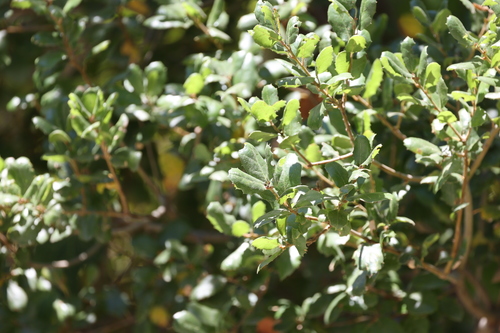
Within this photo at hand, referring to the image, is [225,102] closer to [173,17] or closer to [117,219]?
[173,17]

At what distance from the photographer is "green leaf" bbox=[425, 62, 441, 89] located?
963 millimetres

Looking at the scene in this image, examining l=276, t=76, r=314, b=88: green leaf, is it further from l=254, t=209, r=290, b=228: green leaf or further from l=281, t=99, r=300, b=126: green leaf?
l=254, t=209, r=290, b=228: green leaf

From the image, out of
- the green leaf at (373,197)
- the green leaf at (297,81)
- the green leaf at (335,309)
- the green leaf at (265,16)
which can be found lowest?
the green leaf at (335,309)

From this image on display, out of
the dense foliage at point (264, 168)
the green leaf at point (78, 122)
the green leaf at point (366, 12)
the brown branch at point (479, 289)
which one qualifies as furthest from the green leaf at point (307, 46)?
the brown branch at point (479, 289)

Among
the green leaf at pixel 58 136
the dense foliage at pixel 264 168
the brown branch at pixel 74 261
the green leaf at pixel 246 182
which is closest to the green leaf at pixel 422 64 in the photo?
the dense foliage at pixel 264 168

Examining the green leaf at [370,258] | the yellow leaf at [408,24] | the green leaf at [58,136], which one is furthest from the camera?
the yellow leaf at [408,24]

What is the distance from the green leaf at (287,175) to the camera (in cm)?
86

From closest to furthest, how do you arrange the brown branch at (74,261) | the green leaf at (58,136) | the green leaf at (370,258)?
1. the green leaf at (370,258)
2. the green leaf at (58,136)
3. the brown branch at (74,261)

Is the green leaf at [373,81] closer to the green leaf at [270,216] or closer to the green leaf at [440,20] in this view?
the green leaf at [440,20]

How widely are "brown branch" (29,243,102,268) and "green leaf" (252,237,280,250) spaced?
75 cm

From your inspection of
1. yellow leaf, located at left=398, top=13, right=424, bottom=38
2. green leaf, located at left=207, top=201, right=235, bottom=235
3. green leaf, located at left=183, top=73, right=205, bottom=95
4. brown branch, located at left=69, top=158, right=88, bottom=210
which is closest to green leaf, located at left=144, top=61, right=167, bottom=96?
green leaf, located at left=183, top=73, right=205, bottom=95

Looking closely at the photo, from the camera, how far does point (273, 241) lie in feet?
2.92

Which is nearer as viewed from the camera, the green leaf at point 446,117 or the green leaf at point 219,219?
the green leaf at point 446,117

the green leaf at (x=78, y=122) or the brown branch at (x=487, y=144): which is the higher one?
the brown branch at (x=487, y=144)
